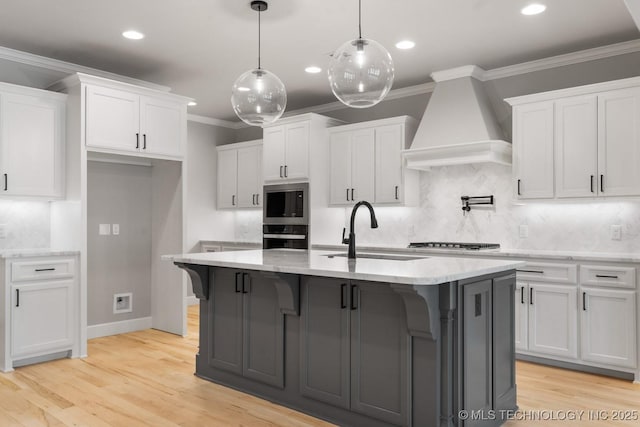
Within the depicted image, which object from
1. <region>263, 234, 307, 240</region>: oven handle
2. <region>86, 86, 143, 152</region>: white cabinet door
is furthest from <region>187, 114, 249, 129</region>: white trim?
<region>86, 86, 143, 152</region>: white cabinet door

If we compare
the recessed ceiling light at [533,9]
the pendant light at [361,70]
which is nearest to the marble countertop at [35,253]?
the pendant light at [361,70]

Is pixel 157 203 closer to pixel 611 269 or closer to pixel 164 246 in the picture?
pixel 164 246

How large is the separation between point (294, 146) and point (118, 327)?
112 inches

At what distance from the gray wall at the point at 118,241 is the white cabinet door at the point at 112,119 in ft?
2.40

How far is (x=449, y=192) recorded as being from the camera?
5.47 meters

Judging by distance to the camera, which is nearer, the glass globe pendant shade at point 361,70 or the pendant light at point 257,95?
the glass globe pendant shade at point 361,70

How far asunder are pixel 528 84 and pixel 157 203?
4.13m

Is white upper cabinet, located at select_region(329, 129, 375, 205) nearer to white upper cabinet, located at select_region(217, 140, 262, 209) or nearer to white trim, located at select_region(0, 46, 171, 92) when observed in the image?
white upper cabinet, located at select_region(217, 140, 262, 209)

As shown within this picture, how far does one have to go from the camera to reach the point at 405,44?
14.6 feet

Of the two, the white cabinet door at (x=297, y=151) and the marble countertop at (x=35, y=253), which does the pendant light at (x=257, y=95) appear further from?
the white cabinet door at (x=297, y=151)

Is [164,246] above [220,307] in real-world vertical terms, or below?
above

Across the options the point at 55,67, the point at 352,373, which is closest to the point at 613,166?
the point at 352,373

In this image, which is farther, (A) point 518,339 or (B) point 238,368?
(A) point 518,339

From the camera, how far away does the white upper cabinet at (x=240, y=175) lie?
22.9ft
